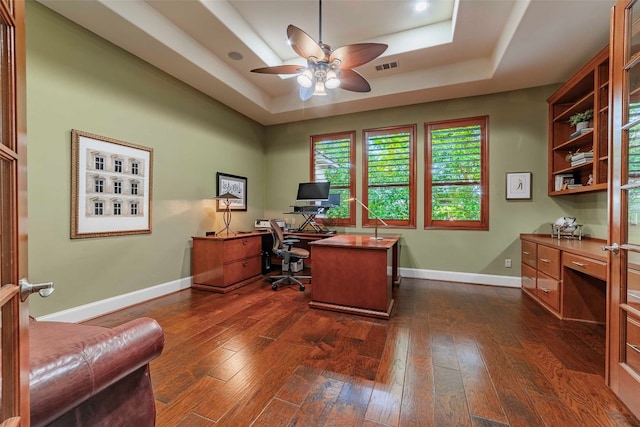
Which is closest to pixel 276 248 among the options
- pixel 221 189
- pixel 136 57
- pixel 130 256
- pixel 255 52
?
pixel 221 189

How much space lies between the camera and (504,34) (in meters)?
2.84

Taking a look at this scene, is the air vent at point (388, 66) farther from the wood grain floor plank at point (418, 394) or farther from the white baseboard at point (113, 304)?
the white baseboard at point (113, 304)

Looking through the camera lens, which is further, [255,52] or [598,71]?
[255,52]

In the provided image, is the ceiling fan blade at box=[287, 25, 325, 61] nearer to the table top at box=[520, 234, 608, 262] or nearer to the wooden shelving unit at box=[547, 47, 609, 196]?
the wooden shelving unit at box=[547, 47, 609, 196]

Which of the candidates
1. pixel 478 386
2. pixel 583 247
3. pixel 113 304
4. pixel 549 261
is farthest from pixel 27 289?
pixel 549 261

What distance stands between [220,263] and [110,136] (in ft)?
6.08

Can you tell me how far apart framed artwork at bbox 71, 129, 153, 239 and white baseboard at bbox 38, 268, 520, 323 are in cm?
69

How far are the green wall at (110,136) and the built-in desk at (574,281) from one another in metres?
4.30

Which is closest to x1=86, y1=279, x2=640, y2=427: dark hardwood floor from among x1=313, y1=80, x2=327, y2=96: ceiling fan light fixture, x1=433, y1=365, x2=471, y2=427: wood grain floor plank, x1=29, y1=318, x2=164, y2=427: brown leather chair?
x1=433, y1=365, x2=471, y2=427: wood grain floor plank

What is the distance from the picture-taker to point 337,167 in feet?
15.8

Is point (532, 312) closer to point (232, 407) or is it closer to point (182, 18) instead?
point (232, 407)

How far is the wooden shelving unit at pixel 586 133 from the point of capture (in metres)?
2.63

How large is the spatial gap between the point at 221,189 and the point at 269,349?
2842 mm

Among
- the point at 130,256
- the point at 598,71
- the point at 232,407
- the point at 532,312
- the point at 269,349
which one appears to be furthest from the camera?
the point at 130,256
